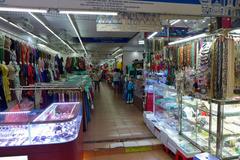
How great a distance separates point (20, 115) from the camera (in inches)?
134

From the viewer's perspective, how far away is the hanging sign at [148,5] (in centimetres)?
290

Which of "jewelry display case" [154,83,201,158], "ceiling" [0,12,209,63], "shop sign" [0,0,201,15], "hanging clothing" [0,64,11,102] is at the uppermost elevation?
"ceiling" [0,12,209,63]

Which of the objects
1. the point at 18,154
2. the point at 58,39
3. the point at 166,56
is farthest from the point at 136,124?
the point at 58,39

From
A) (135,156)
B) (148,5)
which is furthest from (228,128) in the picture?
(148,5)

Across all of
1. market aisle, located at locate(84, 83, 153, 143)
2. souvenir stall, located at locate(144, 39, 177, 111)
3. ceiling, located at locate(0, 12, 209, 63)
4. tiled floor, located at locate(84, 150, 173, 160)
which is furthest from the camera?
ceiling, located at locate(0, 12, 209, 63)

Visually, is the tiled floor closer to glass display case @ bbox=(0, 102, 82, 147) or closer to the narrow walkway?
the narrow walkway

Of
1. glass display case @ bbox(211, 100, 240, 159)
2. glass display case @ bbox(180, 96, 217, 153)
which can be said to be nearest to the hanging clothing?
glass display case @ bbox(180, 96, 217, 153)

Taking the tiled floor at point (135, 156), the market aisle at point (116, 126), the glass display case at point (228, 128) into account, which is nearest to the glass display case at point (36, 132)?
the tiled floor at point (135, 156)

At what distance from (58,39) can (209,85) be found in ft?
30.4

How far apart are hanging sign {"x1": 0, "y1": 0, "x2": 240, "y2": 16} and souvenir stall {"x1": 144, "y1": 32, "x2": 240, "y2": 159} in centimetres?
44

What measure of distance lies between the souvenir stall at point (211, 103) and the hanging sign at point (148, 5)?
0.44 meters

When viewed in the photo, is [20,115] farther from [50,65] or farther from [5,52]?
[50,65]

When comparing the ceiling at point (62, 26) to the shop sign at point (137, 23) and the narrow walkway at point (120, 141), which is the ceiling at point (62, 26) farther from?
the narrow walkway at point (120, 141)

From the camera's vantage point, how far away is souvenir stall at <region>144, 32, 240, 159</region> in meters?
3.43
